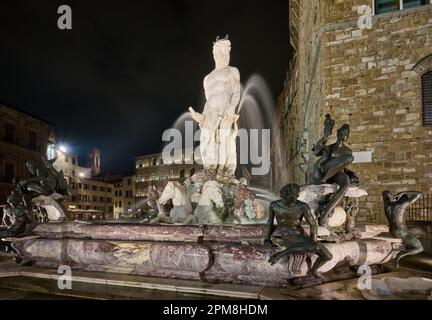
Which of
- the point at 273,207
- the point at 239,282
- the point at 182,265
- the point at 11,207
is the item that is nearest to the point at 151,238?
the point at 182,265

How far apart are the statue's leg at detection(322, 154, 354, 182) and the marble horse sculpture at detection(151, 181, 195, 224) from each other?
3023 millimetres

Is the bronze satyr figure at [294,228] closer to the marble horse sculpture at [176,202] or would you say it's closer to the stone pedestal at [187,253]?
the stone pedestal at [187,253]

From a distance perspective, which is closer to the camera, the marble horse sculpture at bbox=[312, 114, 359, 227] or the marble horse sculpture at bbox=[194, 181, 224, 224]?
the marble horse sculpture at bbox=[312, 114, 359, 227]

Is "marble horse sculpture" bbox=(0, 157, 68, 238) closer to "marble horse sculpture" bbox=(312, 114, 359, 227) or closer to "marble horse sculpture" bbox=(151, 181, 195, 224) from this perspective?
"marble horse sculpture" bbox=(151, 181, 195, 224)

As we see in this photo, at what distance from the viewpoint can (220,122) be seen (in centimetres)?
816

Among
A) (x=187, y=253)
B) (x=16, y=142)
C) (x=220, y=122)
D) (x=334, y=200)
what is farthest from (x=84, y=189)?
(x=334, y=200)

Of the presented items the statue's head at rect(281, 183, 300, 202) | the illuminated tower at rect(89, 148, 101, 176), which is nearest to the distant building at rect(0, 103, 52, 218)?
the statue's head at rect(281, 183, 300, 202)

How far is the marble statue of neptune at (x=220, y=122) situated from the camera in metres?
8.13

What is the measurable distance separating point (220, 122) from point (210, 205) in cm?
221

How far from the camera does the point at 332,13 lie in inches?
520

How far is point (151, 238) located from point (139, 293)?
94 centimetres

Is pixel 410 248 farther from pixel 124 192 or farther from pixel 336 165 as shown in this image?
pixel 124 192

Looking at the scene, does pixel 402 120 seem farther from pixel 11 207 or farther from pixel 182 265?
pixel 11 207

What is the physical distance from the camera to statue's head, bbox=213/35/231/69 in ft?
28.0
